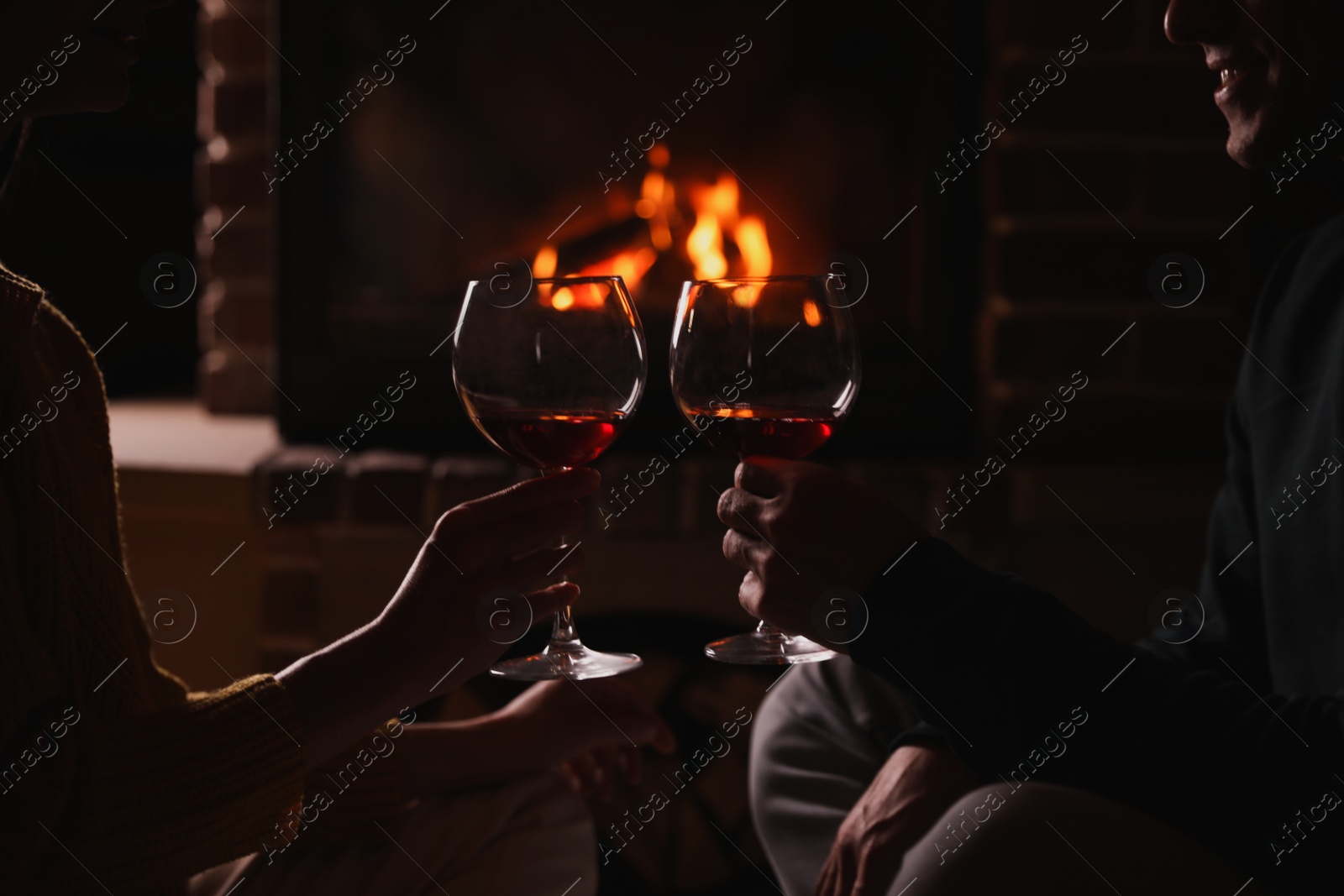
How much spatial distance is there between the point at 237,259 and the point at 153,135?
3.12ft

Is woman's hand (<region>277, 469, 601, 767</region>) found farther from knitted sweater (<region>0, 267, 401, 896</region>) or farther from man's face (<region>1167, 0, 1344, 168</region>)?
man's face (<region>1167, 0, 1344, 168</region>)

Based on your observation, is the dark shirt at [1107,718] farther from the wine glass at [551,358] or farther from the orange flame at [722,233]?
the orange flame at [722,233]

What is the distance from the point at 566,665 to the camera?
854mm

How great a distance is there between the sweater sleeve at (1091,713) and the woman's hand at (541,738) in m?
0.35

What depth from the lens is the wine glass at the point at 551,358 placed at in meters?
0.87

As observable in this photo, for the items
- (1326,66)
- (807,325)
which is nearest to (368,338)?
(807,325)

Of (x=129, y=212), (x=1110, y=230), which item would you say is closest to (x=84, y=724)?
(x=1110, y=230)

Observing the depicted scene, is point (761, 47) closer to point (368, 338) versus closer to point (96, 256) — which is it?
point (368, 338)

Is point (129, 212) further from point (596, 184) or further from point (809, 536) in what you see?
point (809, 536)

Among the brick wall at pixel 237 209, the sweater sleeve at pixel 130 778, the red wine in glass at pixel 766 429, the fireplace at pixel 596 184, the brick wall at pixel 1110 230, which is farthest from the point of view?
the brick wall at pixel 237 209

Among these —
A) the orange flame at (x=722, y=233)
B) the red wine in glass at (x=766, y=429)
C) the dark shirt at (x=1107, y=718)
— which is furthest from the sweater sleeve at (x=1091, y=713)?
the orange flame at (x=722, y=233)

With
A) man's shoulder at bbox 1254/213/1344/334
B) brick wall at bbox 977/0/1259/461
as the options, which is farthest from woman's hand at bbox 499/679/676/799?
brick wall at bbox 977/0/1259/461

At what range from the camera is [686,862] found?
1904 millimetres

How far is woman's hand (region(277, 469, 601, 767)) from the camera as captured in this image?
824 millimetres
